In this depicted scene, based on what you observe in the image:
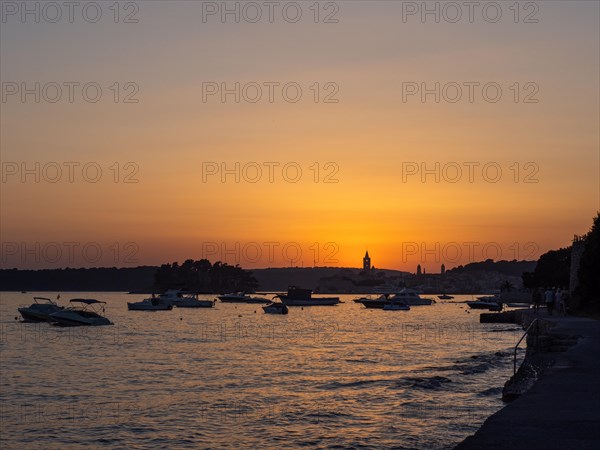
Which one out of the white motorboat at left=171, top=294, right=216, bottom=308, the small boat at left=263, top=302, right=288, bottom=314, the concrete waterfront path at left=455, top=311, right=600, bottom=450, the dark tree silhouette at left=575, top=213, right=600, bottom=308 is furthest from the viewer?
the white motorboat at left=171, top=294, right=216, bottom=308

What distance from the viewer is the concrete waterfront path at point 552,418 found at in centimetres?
1319

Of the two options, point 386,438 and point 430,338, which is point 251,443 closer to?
point 386,438

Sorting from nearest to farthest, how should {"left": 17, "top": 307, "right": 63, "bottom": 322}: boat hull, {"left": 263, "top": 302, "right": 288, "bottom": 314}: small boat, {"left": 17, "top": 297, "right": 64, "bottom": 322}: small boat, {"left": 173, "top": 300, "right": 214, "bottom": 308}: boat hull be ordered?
{"left": 17, "top": 307, "right": 63, "bottom": 322}: boat hull
{"left": 17, "top": 297, "right": 64, "bottom": 322}: small boat
{"left": 263, "top": 302, "right": 288, "bottom": 314}: small boat
{"left": 173, "top": 300, "right": 214, "bottom": 308}: boat hull

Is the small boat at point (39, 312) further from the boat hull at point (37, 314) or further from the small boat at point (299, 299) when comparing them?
the small boat at point (299, 299)

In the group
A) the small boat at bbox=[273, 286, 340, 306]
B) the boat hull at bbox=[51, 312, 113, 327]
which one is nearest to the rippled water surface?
the boat hull at bbox=[51, 312, 113, 327]

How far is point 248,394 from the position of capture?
32562mm

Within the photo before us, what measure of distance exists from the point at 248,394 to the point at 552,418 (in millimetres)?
18760

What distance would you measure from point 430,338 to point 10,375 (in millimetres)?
39493

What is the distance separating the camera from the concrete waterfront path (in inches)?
519

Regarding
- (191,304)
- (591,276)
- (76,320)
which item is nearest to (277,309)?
(191,304)

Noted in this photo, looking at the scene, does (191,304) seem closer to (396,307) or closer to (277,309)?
(277,309)

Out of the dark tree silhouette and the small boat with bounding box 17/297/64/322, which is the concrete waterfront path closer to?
the dark tree silhouette

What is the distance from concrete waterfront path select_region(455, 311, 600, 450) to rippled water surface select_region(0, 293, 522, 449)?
131 inches

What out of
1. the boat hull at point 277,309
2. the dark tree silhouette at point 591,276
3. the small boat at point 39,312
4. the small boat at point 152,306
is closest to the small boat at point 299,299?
the small boat at point 152,306
